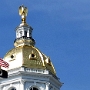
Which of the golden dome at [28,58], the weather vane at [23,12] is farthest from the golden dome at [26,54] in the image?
the weather vane at [23,12]

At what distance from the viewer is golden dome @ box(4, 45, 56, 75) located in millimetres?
75875

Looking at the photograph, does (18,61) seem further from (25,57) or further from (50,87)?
(50,87)

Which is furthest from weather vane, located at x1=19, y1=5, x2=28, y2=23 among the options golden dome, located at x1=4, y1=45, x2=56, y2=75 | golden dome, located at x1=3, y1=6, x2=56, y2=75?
golden dome, located at x1=4, y1=45, x2=56, y2=75

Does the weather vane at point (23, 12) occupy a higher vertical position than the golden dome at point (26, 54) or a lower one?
higher

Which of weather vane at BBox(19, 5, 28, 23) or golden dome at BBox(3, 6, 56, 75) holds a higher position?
weather vane at BBox(19, 5, 28, 23)

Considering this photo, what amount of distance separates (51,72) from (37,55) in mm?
3424

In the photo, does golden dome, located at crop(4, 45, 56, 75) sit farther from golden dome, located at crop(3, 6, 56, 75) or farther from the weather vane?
the weather vane

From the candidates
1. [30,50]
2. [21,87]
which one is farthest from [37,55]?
[21,87]

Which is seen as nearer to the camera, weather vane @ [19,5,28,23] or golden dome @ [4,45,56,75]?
golden dome @ [4,45,56,75]

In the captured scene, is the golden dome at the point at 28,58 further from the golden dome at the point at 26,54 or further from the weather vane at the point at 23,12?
the weather vane at the point at 23,12

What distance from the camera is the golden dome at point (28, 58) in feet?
249

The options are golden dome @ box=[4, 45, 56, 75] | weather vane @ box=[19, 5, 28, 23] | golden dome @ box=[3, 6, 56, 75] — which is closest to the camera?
golden dome @ box=[4, 45, 56, 75]

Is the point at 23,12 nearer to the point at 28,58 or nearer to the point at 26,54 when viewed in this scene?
the point at 26,54

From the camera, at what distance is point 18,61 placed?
3007 inches
